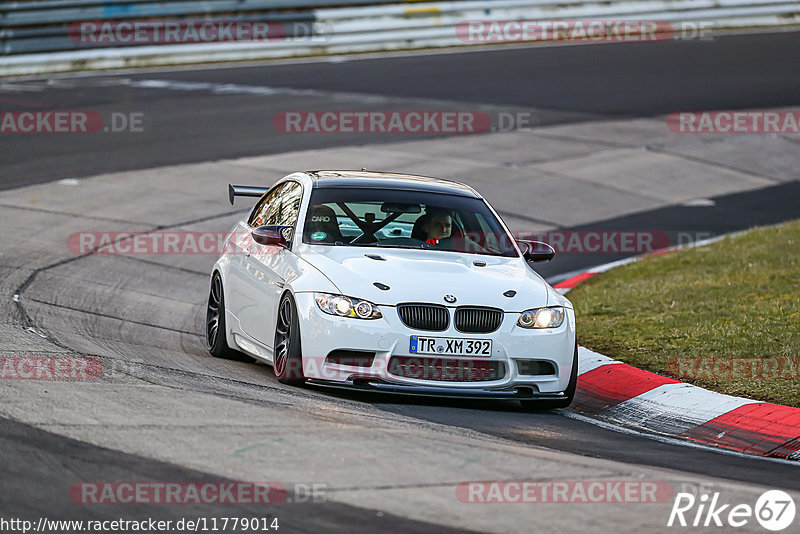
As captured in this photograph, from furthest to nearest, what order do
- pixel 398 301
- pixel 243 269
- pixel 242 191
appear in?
pixel 242 191 < pixel 243 269 < pixel 398 301

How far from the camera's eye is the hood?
8.12 meters

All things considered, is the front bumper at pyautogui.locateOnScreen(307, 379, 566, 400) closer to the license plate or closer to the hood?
the license plate

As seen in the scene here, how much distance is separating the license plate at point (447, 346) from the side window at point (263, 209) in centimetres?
268

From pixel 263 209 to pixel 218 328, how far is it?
3.79 feet

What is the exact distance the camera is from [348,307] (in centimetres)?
805

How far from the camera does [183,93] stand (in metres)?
23.7

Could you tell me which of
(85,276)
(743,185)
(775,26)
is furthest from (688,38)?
(85,276)

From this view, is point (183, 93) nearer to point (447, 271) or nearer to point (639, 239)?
point (639, 239)

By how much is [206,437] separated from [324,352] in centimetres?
189

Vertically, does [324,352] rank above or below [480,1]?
below

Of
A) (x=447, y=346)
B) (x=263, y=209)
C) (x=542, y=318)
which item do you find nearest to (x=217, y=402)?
(x=447, y=346)

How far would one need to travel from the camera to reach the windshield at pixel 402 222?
9.16 m

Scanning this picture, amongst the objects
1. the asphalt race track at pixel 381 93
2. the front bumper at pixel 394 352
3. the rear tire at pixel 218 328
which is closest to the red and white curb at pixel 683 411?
the front bumper at pixel 394 352

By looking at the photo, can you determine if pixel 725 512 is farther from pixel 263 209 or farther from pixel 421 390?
pixel 263 209
